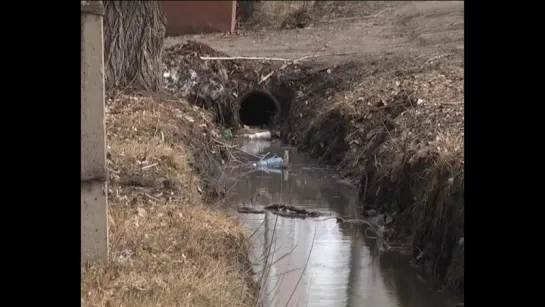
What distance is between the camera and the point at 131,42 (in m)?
11.6

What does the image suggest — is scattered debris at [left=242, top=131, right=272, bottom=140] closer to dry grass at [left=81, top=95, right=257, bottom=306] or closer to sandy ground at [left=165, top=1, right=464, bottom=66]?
sandy ground at [left=165, top=1, right=464, bottom=66]

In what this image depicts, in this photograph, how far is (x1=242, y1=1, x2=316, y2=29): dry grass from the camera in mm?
26062

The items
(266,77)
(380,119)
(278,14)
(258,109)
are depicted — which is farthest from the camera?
(278,14)

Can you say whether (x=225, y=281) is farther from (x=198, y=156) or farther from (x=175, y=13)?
(x=175, y=13)

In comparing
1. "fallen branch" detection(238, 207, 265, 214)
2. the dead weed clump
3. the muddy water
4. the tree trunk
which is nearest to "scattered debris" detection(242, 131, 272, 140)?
the dead weed clump

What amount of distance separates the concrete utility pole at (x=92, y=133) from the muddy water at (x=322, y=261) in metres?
1.83

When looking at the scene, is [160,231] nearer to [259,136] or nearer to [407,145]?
[407,145]

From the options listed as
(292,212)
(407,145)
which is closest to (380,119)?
(407,145)

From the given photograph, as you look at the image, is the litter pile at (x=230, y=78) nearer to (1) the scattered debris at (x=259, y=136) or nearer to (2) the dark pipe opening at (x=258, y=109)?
(2) the dark pipe opening at (x=258, y=109)

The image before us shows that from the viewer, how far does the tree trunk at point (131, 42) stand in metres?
11.5

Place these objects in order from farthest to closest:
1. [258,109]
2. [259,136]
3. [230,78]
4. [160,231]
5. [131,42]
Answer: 1. [258,109]
2. [230,78]
3. [259,136]
4. [131,42]
5. [160,231]

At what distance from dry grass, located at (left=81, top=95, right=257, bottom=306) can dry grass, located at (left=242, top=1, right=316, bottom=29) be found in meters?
15.1

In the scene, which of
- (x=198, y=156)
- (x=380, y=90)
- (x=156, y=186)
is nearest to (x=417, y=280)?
(x=156, y=186)

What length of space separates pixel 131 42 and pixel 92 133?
6107 mm
